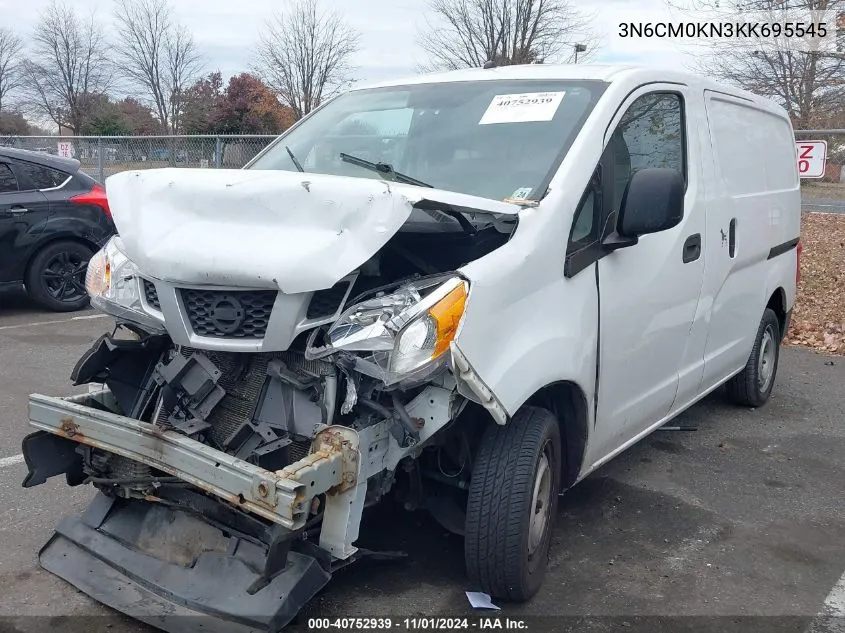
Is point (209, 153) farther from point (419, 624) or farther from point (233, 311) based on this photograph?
point (419, 624)

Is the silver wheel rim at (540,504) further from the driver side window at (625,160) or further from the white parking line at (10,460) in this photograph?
the white parking line at (10,460)

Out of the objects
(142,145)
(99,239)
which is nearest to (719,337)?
(99,239)

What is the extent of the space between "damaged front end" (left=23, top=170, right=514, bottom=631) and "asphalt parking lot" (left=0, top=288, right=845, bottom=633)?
0.25 meters

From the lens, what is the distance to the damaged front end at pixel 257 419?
265 centimetres

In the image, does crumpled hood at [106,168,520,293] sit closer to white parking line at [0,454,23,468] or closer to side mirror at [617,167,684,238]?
side mirror at [617,167,684,238]

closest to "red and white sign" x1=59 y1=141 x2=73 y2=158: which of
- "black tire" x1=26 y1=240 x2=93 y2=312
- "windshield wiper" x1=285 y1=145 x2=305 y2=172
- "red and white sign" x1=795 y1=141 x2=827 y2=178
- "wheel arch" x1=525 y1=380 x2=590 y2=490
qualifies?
"black tire" x1=26 y1=240 x2=93 y2=312

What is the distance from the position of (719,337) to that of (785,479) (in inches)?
34.5

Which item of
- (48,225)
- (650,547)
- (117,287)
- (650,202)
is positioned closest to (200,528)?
(117,287)

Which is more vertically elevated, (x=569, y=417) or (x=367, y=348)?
(x=367, y=348)

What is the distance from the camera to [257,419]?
2951mm

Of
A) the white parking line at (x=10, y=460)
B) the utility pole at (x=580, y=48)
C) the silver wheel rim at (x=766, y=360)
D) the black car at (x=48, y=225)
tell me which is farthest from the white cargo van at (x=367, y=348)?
the utility pole at (x=580, y=48)

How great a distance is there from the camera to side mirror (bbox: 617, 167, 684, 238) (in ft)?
11.0

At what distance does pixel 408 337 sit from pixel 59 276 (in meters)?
7.11

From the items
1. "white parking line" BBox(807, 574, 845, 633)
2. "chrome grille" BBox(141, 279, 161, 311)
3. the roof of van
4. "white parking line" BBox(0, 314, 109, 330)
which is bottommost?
"white parking line" BBox(807, 574, 845, 633)
